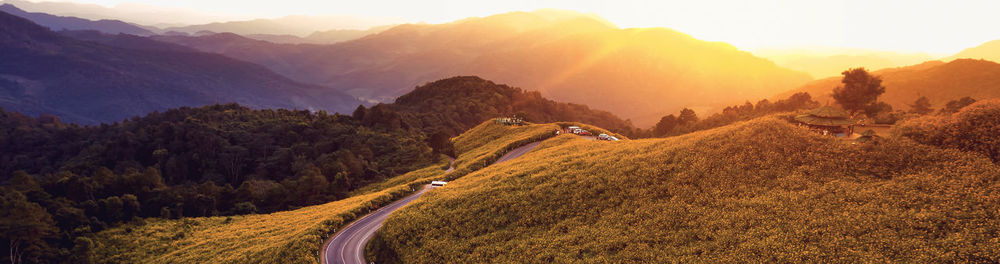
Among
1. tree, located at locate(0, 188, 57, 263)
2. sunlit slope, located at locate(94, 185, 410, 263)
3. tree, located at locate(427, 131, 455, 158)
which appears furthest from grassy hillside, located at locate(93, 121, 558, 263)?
tree, located at locate(427, 131, 455, 158)

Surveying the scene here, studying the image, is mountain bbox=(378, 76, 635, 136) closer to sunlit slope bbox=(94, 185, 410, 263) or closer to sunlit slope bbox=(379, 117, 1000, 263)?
sunlit slope bbox=(94, 185, 410, 263)

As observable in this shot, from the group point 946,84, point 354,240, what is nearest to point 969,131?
point 354,240

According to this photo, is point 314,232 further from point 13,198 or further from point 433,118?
point 433,118

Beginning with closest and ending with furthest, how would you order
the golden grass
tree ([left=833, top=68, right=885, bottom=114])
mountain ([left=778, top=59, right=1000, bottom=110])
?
1. the golden grass
2. tree ([left=833, top=68, right=885, bottom=114])
3. mountain ([left=778, top=59, right=1000, bottom=110])

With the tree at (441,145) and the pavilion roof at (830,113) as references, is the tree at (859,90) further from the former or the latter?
the tree at (441,145)

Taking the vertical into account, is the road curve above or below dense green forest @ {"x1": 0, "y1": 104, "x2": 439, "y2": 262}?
above

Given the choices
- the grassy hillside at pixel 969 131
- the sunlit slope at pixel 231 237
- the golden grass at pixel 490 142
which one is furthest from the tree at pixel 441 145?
the grassy hillside at pixel 969 131

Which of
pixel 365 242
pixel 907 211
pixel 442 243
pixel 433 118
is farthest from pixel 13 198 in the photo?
pixel 433 118
